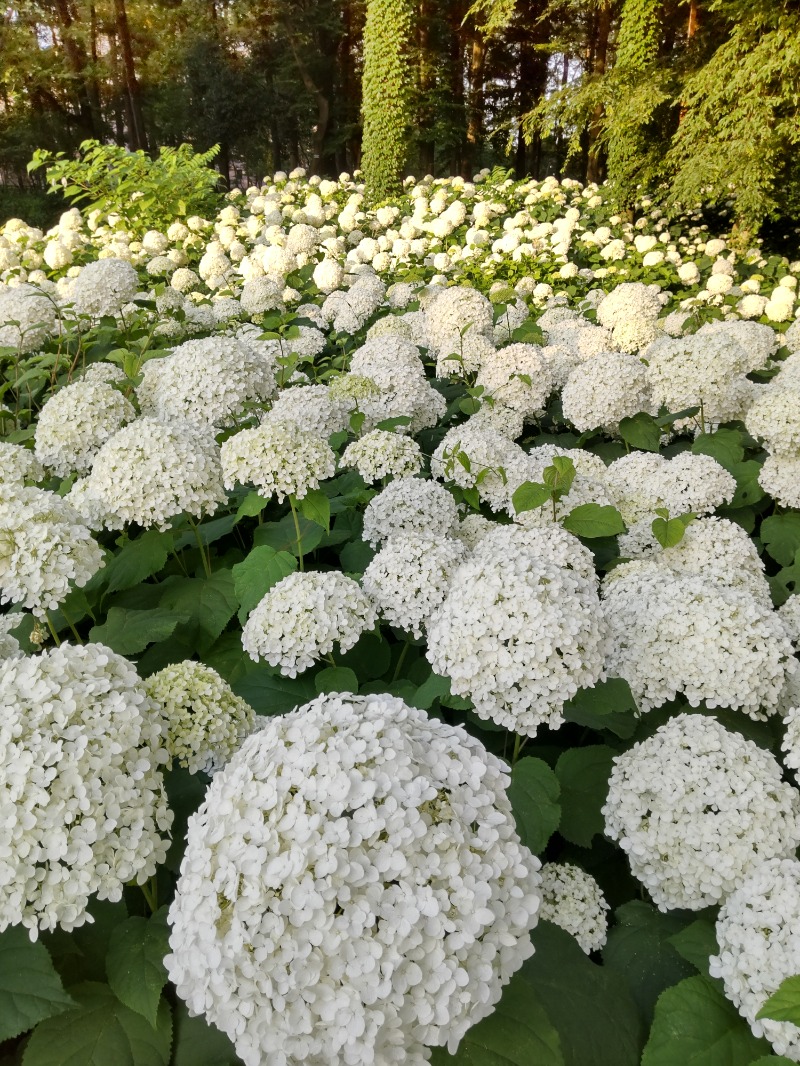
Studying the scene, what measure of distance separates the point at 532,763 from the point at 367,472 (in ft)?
5.19

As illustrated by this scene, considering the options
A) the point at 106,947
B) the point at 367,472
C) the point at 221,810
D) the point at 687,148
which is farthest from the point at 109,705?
the point at 687,148

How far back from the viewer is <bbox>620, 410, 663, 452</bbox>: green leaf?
4125 mm

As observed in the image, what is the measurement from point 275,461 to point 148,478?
0.47 meters

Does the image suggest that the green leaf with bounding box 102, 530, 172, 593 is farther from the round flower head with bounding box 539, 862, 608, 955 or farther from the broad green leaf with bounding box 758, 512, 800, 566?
the broad green leaf with bounding box 758, 512, 800, 566

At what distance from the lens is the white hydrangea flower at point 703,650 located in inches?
84.5

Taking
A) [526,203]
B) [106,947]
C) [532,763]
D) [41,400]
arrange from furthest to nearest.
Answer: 1. [526,203]
2. [41,400]
3. [532,763]
4. [106,947]

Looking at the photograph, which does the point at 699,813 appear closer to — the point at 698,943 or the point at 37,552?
the point at 698,943

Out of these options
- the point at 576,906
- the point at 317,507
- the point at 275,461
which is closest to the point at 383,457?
the point at 317,507

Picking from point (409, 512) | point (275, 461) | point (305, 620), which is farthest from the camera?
point (409, 512)

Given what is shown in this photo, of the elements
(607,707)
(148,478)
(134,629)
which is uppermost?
(148,478)

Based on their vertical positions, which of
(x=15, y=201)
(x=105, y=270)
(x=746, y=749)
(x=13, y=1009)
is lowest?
(x=13, y=1009)

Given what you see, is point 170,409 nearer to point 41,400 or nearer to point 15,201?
point 41,400

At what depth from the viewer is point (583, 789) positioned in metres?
2.12

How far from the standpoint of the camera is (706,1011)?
152cm
